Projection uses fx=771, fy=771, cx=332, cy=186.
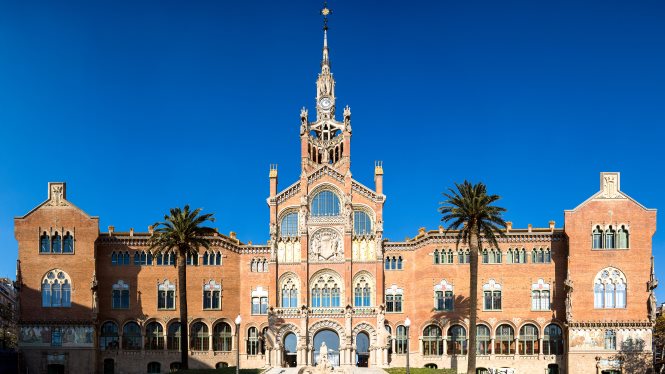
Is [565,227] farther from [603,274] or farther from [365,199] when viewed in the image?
[365,199]

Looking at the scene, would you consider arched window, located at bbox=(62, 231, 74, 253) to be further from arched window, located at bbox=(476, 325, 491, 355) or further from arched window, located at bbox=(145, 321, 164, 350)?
arched window, located at bbox=(476, 325, 491, 355)

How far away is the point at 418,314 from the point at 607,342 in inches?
778

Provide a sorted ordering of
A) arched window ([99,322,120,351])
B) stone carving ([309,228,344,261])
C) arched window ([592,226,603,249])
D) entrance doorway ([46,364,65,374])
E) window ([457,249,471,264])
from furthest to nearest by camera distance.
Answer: arched window ([99,322,120,351])
stone carving ([309,228,344,261])
window ([457,249,471,264])
entrance doorway ([46,364,65,374])
arched window ([592,226,603,249])

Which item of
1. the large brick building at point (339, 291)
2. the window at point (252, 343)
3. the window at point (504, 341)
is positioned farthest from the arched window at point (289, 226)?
the window at point (504, 341)

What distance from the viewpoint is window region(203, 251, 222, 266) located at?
87.3m

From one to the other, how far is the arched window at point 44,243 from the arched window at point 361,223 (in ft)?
110

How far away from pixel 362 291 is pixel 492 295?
14.2m

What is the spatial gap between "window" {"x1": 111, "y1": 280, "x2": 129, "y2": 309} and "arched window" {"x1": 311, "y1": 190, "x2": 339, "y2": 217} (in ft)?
74.3

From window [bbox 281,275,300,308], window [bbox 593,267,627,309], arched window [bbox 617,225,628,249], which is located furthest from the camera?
window [bbox 281,275,300,308]

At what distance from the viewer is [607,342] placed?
79.7 metres

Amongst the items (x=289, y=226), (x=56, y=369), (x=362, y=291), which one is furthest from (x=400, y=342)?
(x=56, y=369)

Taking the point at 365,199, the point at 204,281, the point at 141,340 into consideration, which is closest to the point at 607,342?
the point at 365,199

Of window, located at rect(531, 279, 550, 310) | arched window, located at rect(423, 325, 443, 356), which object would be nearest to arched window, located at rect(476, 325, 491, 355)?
arched window, located at rect(423, 325, 443, 356)

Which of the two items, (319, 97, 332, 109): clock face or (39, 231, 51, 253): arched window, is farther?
(319, 97, 332, 109): clock face
